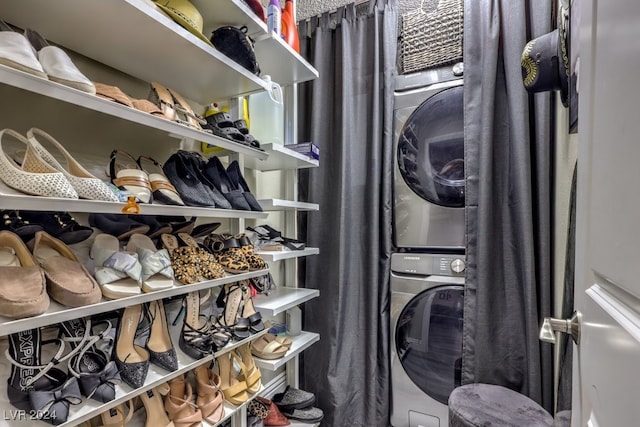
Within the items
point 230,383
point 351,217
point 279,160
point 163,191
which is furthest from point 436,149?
point 230,383

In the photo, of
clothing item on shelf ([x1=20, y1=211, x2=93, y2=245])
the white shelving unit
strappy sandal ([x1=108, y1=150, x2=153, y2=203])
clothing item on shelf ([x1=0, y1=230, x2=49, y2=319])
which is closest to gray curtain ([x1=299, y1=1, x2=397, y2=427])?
the white shelving unit

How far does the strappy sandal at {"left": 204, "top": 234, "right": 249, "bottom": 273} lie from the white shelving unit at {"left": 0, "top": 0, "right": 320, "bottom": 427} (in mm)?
51

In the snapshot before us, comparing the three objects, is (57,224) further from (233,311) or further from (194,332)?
(233,311)

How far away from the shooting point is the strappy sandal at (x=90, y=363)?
2.49 ft

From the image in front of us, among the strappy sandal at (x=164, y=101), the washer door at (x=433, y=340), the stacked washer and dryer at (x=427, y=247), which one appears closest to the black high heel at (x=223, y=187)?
the strappy sandal at (x=164, y=101)

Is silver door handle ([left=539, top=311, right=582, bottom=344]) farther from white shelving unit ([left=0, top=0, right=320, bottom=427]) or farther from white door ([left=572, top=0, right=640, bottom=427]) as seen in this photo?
white shelving unit ([left=0, top=0, right=320, bottom=427])

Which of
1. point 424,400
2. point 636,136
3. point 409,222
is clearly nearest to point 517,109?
point 409,222

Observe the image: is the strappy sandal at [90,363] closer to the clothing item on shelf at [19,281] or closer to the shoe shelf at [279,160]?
the clothing item on shelf at [19,281]

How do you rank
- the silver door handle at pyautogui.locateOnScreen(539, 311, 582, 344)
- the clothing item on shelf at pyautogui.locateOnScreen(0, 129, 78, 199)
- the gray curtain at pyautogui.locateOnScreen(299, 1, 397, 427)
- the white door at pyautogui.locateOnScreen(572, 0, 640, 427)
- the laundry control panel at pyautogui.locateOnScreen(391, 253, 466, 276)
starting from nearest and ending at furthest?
the white door at pyautogui.locateOnScreen(572, 0, 640, 427) → the silver door handle at pyautogui.locateOnScreen(539, 311, 582, 344) → the clothing item on shelf at pyautogui.locateOnScreen(0, 129, 78, 199) → the laundry control panel at pyautogui.locateOnScreen(391, 253, 466, 276) → the gray curtain at pyautogui.locateOnScreen(299, 1, 397, 427)

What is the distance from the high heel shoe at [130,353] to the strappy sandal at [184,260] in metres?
0.16

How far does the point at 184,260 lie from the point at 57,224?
35 cm

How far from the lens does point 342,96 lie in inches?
72.2

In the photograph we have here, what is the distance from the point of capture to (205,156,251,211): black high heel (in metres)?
1.18

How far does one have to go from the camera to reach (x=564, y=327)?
556 mm
